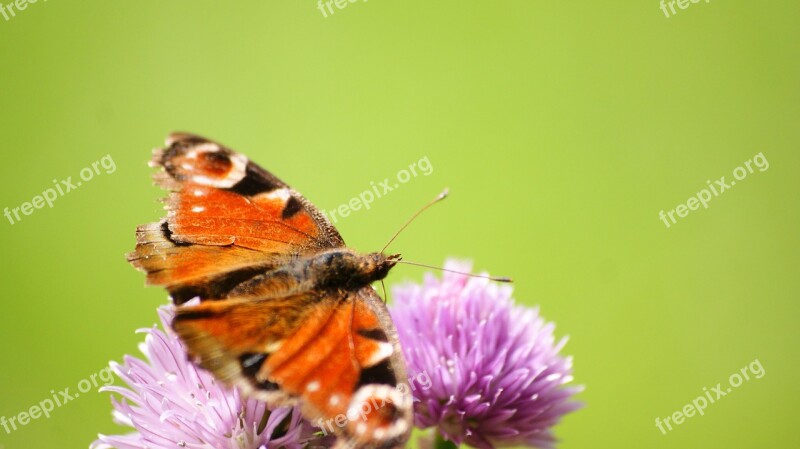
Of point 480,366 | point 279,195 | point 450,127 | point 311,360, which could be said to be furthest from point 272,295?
point 450,127

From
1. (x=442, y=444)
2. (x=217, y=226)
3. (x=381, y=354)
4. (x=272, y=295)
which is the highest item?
(x=217, y=226)

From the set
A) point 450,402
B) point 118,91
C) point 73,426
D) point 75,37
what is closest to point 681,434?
point 450,402

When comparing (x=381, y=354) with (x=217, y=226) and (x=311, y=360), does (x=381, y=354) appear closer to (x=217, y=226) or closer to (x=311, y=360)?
(x=311, y=360)

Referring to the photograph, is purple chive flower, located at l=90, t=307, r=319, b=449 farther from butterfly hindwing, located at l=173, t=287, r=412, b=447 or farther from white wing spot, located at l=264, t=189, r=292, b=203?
white wing spot, located at l=264, t=189, r=292, b=203

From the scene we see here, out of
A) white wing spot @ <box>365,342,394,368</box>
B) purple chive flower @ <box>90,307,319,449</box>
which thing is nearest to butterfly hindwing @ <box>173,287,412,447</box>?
white wing spot @ <box>365,342,394,368</box>

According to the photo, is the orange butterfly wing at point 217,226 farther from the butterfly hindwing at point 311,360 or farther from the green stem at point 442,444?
the green stem at point 442,444

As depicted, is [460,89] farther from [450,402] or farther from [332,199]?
[450,402]
